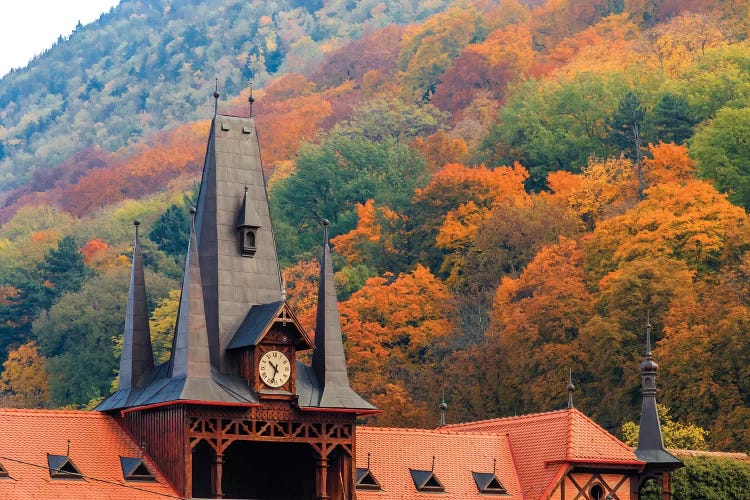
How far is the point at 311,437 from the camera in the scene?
196ft

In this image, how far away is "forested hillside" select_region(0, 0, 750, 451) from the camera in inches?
3580

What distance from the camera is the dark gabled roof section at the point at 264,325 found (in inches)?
2302

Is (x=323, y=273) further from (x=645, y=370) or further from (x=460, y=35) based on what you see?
(x=460, y=35)

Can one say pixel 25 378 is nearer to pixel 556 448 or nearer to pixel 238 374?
pixel 556 448

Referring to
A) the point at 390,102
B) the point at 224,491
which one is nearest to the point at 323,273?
the point at 224,491

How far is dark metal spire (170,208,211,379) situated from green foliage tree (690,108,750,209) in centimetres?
5767

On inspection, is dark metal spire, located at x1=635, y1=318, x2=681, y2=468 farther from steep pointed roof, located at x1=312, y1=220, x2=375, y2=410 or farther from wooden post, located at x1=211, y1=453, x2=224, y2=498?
wooden post, located at x1=211, y1=453, x2=224, y2=498

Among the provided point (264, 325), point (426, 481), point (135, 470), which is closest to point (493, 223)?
point (426, 481)

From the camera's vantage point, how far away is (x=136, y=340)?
200 ft

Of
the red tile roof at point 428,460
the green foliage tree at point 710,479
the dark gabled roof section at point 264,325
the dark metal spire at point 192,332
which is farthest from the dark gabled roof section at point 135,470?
the green foliage tree at point 710,479

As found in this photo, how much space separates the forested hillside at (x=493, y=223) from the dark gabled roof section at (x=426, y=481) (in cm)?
2213

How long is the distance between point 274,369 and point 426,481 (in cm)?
668

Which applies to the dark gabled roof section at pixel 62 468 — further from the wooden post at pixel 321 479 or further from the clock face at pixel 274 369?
the wooden post at pixel 321 479

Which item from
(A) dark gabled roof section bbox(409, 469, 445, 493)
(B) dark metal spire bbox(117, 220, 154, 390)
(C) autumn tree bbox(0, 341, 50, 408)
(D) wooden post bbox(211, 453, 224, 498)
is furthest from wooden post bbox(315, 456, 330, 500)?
(C) autumn tree bbox(0, 341, 50, 408)
